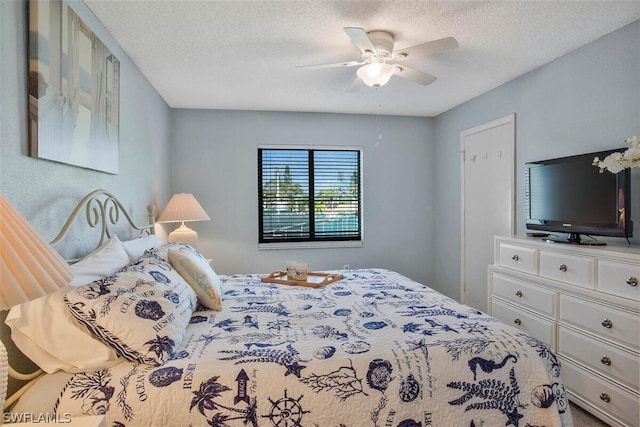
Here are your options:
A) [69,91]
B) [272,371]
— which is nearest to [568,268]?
[272,371]

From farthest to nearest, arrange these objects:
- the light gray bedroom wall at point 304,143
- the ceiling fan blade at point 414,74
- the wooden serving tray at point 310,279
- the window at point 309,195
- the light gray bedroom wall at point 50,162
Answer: the window at point 309,195
the light gray bedroom wall at point 304,143
the wooden serving tray at point 310,279
the ceiling fan blade at point 414,74
the light gray bedroom wall at point 50,162

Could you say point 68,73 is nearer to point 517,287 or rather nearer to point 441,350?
point 441,350

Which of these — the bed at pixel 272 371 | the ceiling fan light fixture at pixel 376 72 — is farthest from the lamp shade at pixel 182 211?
the ceiling fan light fixture at pixel 376 72

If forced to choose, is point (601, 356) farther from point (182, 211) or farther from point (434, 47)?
point (182, 211)

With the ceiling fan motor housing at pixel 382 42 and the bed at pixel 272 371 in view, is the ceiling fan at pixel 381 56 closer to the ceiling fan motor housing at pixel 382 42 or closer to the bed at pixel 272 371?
the ceiling fan motor housing at pixel 382 42

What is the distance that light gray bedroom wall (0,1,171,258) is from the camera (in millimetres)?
1346

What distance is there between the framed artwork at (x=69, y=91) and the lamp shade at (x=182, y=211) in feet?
3.19

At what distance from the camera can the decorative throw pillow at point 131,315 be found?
1.29m


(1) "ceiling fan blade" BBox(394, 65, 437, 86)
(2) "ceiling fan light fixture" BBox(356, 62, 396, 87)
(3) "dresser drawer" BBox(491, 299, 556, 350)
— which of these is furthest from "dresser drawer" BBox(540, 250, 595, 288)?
(2) "ceiling fan light fixture" BBox(356, 62, 396, 87)

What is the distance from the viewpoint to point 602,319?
1.99 m

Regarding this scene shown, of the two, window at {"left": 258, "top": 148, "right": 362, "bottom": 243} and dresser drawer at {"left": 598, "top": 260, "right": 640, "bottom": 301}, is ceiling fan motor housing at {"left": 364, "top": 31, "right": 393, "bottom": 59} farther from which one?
window at {"left": 258, "top": 148, "right": 362, "bottom": 243}

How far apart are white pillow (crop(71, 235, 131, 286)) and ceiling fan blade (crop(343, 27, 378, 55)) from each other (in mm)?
1645

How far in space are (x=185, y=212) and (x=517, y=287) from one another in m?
2.81

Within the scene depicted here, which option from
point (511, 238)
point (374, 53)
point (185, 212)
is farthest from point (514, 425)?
point (185, 212)
